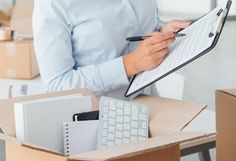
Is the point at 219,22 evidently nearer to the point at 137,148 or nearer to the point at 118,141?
the point at 118,141

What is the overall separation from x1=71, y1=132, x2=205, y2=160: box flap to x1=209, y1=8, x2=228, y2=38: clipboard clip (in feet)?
1.20

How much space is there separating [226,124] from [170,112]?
18 cm

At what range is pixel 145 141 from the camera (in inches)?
27.5

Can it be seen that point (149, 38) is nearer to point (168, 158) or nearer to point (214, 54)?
point (168, 158)

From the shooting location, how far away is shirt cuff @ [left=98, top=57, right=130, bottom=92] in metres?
1.26

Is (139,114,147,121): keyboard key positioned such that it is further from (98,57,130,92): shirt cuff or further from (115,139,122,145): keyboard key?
(98,57,130,92): shirt cuff

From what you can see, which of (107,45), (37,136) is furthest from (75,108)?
(107,45)

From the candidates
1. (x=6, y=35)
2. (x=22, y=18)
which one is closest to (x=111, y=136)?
(x=6, y=35)

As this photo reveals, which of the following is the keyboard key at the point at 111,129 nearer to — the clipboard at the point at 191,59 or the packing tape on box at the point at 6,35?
the clipboard at the point at 191,59

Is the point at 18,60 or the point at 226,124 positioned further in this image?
the point at 18,60

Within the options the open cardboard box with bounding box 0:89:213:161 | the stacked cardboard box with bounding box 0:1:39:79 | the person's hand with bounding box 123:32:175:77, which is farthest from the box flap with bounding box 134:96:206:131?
the stacked cardboard box with bounding box 0:1:39:79

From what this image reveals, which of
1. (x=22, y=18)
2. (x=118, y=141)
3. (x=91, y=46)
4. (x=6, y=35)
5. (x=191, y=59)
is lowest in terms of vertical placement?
(x=118, y=141)

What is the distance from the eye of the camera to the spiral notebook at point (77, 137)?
2.92 ft

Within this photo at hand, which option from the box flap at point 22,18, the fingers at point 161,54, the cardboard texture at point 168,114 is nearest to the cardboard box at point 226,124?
the cardboard texture at point 168,114
